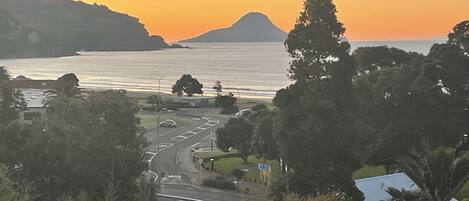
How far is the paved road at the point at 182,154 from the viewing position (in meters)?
38.8

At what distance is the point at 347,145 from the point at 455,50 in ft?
45.7

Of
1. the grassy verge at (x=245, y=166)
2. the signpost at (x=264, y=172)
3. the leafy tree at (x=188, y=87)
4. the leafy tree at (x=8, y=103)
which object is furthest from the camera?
the leafy tree at (x=188, y=87)

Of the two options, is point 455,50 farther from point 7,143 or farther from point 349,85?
point 7,143

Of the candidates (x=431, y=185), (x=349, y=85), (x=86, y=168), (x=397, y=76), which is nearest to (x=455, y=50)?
(x=397, y=76)

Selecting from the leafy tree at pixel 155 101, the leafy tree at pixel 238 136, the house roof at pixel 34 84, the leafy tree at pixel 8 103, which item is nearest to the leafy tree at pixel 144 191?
the leafy tree at pixel 8 103

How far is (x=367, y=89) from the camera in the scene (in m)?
35.2

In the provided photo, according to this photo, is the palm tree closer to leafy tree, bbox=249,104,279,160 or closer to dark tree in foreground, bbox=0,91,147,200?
dark tree in foreground, bbox=0,91,147,200

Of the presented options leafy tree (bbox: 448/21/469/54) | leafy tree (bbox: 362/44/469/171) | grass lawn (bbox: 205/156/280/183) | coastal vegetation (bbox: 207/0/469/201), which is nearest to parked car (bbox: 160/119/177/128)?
grass lawn (bbox: 205/156/280/183)

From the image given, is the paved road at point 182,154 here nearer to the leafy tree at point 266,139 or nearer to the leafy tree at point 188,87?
the leafy tree at point 266,139

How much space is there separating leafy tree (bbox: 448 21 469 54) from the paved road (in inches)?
673

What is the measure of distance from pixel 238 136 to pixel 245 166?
2.95m

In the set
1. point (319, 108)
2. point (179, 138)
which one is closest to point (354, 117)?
point (319, 108)

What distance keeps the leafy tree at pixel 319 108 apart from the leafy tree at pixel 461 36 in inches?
528

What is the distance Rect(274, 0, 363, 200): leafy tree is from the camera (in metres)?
24.8
